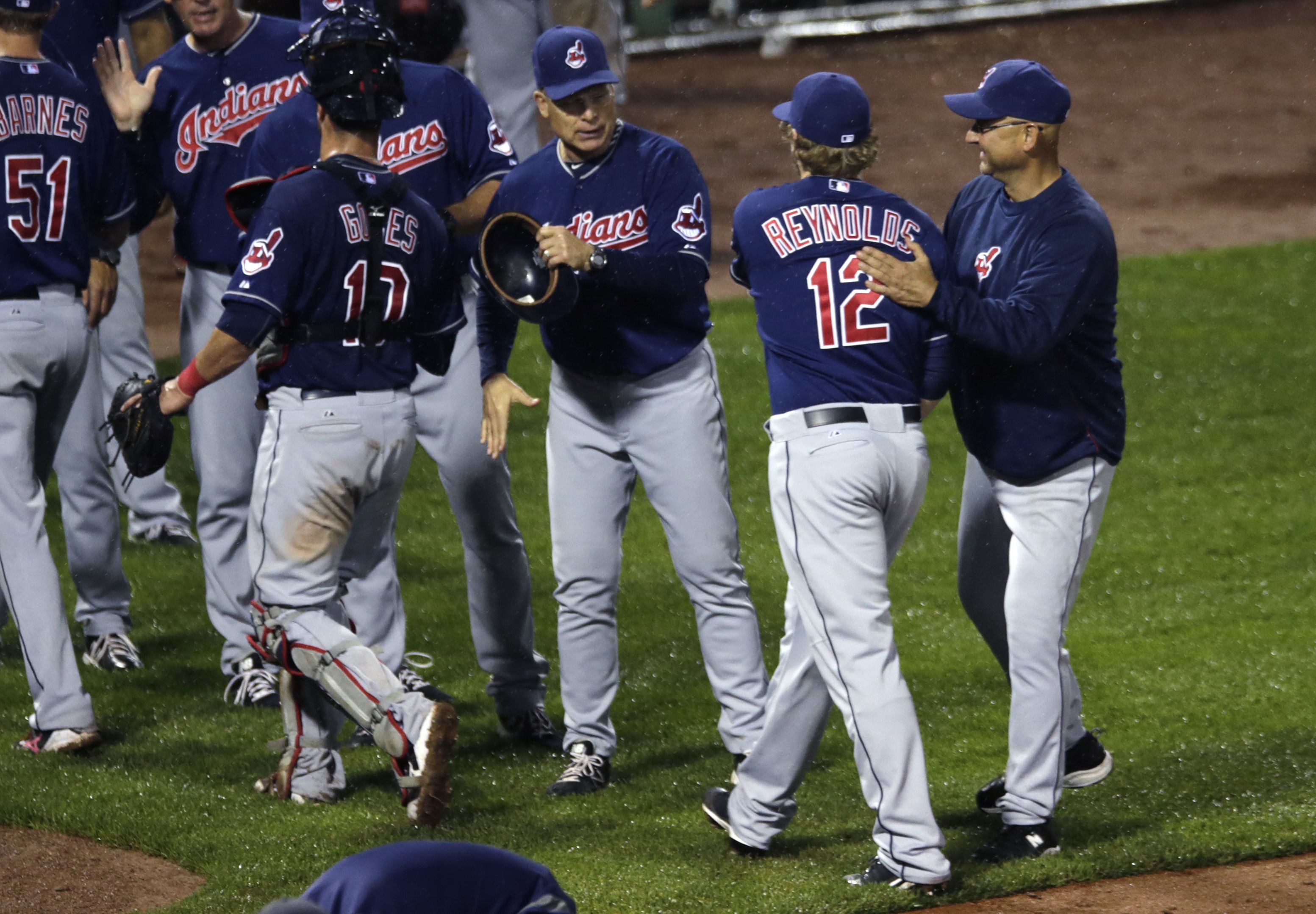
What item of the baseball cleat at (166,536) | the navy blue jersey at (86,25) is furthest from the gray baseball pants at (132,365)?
the navy blue jersey at (86,25)

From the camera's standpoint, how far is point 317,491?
4230 mm

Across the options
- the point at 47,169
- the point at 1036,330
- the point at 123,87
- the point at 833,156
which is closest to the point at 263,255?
the point at 47,169

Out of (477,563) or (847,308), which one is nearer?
(847,308)

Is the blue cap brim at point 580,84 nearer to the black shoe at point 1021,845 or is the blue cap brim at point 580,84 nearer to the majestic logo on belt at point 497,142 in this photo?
the majestic logo on belt at point 497,142

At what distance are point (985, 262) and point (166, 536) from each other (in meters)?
4.36

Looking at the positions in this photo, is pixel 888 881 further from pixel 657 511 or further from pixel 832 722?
pixel 832 722

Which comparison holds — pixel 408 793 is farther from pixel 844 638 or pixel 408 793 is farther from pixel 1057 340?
pixel 1057 340

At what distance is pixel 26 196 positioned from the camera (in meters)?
4.83

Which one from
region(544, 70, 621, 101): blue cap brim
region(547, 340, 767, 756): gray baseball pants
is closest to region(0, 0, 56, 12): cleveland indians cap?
region(544, 70, 621, 101): blue cap brim

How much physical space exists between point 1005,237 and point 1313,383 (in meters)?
5.74

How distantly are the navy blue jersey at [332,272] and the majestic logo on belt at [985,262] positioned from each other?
1347 millimetres

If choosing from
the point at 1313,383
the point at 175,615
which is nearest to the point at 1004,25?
the point at 1313,383

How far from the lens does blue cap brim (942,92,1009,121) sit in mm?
3871

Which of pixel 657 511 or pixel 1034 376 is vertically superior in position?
pixel 1034 376
